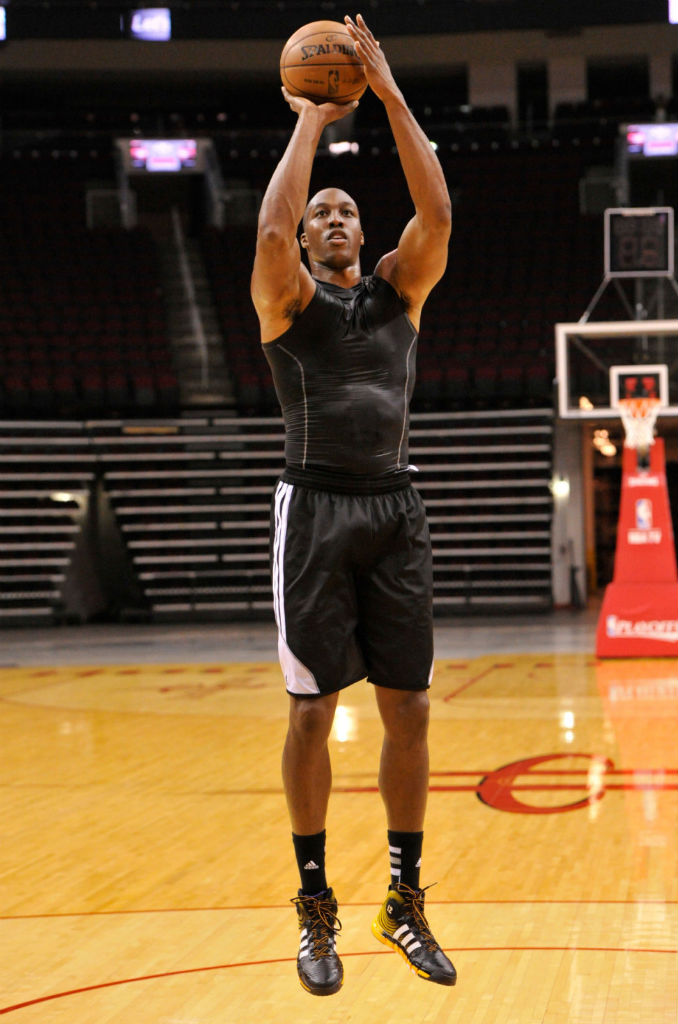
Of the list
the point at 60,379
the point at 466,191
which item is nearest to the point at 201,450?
the point at 60,379

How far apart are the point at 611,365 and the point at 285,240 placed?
32.6 ft

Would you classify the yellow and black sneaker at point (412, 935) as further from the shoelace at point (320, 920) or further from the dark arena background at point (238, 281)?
the dark arena background at point (238, 281)

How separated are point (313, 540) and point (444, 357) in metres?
13.3

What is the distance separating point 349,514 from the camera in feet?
8.96

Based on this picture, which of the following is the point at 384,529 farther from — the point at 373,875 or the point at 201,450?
the point at 201,450

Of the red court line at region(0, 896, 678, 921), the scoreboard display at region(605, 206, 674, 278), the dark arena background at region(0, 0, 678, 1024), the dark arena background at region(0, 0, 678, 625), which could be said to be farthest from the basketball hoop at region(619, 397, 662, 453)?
the red court line at region(0, 896, 678, 921)

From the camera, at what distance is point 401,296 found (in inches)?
112

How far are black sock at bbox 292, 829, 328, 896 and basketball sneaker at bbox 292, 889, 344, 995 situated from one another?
0.02 m

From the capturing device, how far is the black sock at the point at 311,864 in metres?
2.78

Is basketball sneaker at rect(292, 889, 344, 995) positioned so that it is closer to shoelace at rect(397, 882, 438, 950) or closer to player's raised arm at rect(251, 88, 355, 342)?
shoelace at rect(397, 882, 438, 950)

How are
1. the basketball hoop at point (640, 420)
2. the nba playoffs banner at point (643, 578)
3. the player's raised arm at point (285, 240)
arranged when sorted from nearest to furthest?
the player's raised arm at point (285, 240)
the nba playoffs banner at point (643, 578)
the basketball hoop at point (640, 420)

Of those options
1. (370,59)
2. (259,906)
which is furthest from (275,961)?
(370,59)

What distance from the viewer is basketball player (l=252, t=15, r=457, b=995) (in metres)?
2.69

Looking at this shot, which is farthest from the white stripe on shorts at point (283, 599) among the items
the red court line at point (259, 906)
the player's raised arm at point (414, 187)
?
the red court line at point (259, 906)
